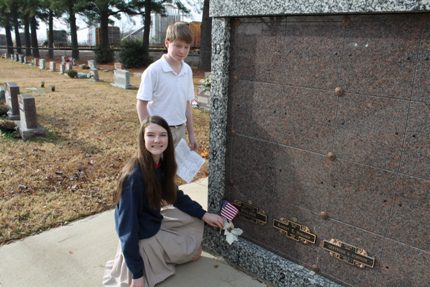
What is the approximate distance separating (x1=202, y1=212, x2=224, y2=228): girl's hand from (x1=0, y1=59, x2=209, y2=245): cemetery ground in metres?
1.45

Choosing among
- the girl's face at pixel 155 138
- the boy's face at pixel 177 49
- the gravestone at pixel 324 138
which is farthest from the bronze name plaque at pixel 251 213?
the boy's face at pixel 177 49

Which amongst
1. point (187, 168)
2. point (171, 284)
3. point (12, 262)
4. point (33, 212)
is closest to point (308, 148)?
point (187, 168)

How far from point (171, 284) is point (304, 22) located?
1.85m

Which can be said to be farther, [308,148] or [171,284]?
[171,284]

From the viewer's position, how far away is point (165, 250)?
104 inches

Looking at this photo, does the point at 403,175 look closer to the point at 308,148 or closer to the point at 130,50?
the point at 308,148

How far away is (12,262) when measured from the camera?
2879mm

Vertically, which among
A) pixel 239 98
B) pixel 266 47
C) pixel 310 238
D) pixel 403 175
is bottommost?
pixel 310 238

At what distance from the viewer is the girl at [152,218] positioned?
2.39m

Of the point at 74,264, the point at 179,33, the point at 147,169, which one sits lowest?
the point at 74,264

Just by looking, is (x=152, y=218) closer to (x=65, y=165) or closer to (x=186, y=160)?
(x=186, y=160)

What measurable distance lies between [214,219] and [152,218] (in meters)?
0.45

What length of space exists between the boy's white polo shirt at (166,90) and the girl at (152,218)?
1.60 feet

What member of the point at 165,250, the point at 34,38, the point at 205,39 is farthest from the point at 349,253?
the point at 34,38
